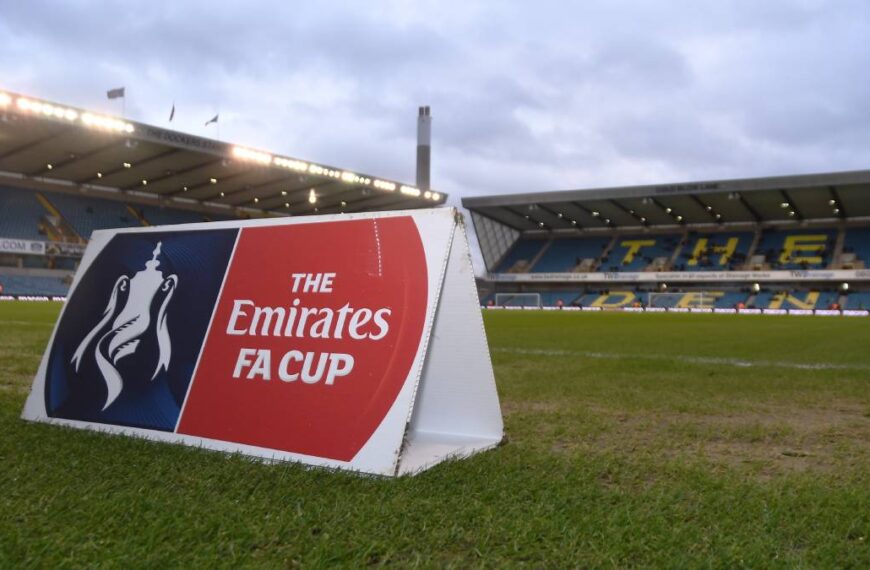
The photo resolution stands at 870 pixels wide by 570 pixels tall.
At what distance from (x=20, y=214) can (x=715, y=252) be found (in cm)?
4697

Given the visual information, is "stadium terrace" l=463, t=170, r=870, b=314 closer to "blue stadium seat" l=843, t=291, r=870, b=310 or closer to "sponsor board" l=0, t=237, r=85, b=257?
"blue stadium seat" l=843, t=291, r=870, b=310

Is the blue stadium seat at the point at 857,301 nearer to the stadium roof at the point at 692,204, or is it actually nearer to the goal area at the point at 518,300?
the stadium roof at the point at 692,204

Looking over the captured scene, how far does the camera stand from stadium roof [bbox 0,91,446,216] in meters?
31.1

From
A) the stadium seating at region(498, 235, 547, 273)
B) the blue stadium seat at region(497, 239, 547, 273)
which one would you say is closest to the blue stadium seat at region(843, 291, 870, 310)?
the stadium seating at region(498, 235, 547, 273)

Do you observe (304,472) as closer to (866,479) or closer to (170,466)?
(170,466)

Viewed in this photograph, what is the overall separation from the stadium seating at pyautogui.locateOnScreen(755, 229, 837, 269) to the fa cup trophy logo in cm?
4828

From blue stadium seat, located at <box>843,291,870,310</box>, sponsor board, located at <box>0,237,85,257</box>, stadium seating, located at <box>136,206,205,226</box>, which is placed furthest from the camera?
stadium seating, located at <box>136,206,205,226</box>

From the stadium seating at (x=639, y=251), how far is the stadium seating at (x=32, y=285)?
123ft

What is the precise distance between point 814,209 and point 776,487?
161 ft

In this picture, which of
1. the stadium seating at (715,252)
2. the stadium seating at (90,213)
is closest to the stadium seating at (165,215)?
the stadium seating at (90,213)

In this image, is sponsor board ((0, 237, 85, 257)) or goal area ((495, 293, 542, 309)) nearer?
sponsor board ((0, 237, 85, 257))

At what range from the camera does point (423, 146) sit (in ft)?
216

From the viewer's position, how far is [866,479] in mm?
3084

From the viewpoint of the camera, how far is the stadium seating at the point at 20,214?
40.2 meters
